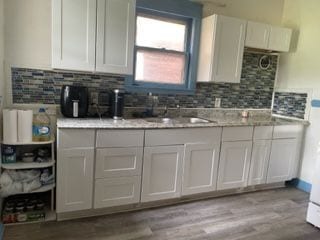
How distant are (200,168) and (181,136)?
434 mm

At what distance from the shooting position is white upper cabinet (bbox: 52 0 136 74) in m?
2.14

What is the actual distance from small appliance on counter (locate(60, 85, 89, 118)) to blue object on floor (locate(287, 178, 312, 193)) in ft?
9.21

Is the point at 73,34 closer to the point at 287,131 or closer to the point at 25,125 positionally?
the point at 25,125

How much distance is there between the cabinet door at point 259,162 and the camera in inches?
113

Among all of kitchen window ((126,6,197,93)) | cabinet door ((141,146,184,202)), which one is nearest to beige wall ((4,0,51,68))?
kitchen window ((126,6,197,93))

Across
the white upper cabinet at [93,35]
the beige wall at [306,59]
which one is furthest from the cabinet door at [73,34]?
the beige wall at [306,59]

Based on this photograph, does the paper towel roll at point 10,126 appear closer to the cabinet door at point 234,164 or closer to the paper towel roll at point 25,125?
the paper towel roll at point 25,125

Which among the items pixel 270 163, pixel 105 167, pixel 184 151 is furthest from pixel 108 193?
pixel 270 163

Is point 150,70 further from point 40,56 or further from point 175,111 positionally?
point 40,56

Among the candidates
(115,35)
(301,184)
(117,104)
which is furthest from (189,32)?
(301,184)

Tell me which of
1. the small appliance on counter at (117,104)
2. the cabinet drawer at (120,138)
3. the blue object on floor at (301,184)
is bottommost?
the blue object on floor at (301,184)

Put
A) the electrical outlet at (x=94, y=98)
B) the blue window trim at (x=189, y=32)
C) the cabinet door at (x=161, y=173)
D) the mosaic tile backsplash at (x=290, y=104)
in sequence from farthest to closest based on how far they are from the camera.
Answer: the mosaic tile backsplash at (x=290, y=104) < the blue window trim at (x=189, y=32) < the electrical outlet at (x=94, y=98) < the cabinet door at (x=161, y=173)

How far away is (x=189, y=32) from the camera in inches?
117

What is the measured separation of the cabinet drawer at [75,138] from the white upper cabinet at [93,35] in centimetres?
59
